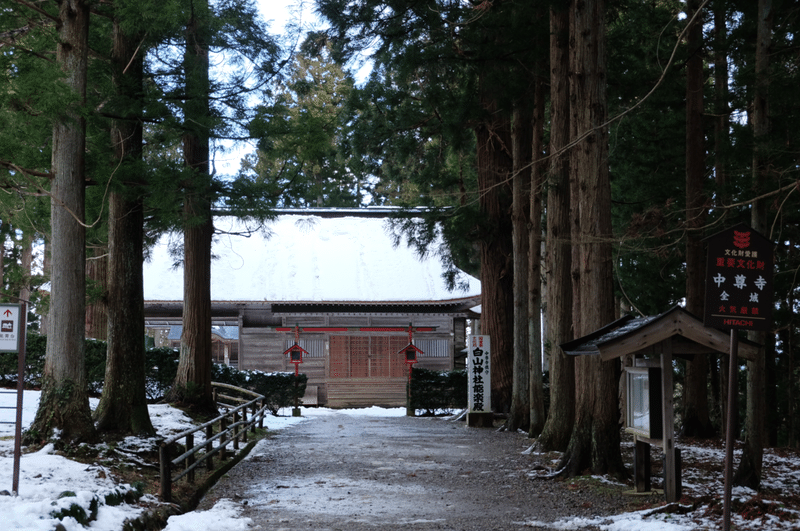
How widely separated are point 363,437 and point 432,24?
806 centimetres

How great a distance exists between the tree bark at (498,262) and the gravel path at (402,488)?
13.5 ft

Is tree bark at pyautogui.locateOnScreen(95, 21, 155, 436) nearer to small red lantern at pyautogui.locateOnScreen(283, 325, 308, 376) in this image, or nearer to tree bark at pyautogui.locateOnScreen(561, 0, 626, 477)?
tree bark at pyautogui.locateOnScreen(561, 0, 626, 477)

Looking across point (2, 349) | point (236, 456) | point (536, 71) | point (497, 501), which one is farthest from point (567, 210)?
point (2, 349)

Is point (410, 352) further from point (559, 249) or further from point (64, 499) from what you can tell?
point (64, 499)

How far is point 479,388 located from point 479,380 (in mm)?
207

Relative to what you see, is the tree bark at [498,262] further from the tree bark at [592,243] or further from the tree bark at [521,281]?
the tree bark at [592,243]

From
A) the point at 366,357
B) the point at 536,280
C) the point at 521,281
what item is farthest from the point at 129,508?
the point at 366,357

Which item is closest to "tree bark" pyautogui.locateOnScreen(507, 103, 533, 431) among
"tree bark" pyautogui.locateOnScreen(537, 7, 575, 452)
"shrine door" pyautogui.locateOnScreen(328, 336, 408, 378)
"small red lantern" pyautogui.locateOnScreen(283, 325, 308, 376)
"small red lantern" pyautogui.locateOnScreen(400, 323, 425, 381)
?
"tree bark" pyautogui.locateOnScreen(537, 7, 575, 452)

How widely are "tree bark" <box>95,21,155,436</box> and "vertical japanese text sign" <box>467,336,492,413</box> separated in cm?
822

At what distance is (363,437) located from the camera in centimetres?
1438

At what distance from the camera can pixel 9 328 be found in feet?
20.9

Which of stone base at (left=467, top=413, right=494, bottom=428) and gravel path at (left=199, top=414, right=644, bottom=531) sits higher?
gravel path at (left=199, top=414, right=644, bottom=531)

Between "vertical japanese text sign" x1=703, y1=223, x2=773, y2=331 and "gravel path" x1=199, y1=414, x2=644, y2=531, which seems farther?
"gravel path" x1=199, y1=414, x2=644, y2=531

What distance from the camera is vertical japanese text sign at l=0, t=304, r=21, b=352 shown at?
250 inches
